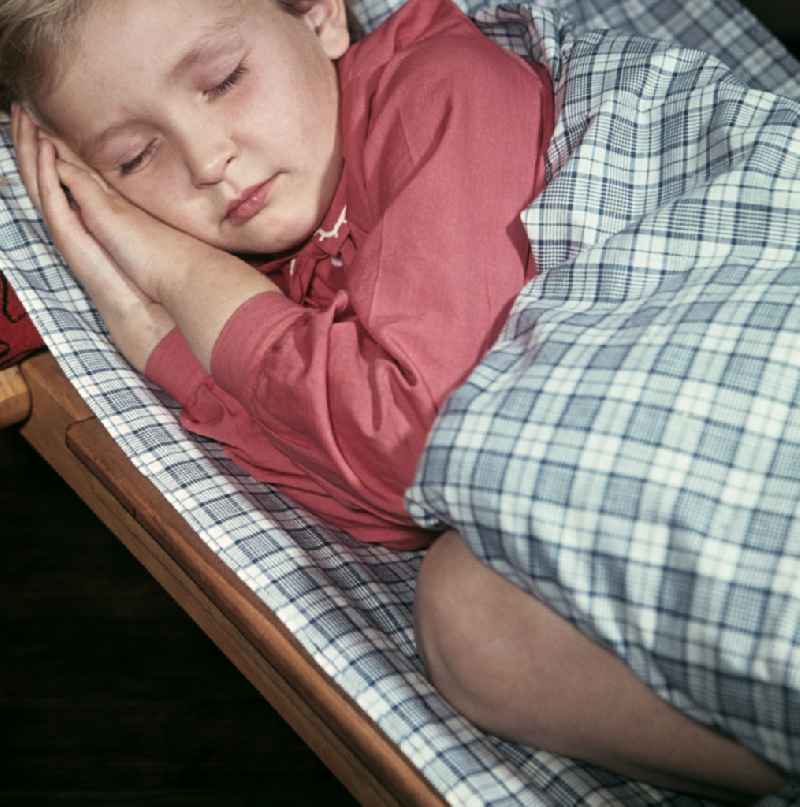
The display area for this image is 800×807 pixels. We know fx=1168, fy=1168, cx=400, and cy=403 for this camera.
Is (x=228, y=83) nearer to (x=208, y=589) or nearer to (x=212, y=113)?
(x=212, y=113)

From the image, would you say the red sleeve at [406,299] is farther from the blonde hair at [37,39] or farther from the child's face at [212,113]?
the blonde hair at [37,39]

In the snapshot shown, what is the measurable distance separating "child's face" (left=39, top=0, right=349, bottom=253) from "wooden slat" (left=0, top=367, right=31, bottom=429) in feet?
0.73

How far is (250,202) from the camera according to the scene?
3.34 feet

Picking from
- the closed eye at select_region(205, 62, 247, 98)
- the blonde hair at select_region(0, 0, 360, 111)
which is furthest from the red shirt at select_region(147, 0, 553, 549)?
the blonde hair at select_region(0, 0, 360, 111)

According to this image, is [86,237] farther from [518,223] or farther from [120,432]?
[518,223]

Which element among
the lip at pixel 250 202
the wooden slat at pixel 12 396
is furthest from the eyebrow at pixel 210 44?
the wooden slat at pixel 12 396

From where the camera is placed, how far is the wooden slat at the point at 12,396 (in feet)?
3.76

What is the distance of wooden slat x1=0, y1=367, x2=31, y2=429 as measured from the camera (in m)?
1.15

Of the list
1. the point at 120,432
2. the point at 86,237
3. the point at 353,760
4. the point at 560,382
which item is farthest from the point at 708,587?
the point at 86,237

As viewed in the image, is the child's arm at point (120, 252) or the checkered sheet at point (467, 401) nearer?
the checkered sheet at point (467, 401)

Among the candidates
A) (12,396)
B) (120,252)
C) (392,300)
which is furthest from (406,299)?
(12,396)

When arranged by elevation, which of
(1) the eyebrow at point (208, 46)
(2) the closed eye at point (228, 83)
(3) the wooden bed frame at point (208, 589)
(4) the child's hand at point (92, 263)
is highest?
(1) the eyebrow at point (208, 46)

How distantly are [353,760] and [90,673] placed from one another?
49 cm

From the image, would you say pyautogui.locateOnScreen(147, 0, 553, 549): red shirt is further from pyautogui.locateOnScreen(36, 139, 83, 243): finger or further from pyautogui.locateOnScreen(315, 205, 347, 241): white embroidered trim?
pyautogui.locateOnScreen(36, 139, 83, 243): finger
